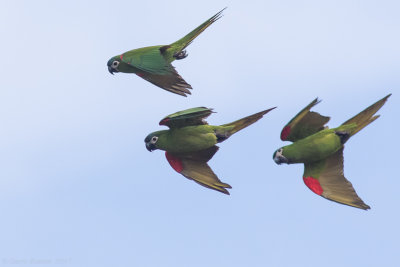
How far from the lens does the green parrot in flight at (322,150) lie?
19.8 metres

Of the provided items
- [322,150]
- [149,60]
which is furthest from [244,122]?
[149,60]

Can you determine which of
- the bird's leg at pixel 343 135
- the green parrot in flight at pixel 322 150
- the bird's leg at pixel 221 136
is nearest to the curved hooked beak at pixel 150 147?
the bird's leg at pixel 221 136

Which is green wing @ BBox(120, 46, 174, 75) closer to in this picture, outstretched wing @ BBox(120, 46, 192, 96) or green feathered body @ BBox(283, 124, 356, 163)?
outstretched wing @ BBox(120, 46, 192, 96)

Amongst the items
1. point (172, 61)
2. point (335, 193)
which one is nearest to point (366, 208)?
point (335, 193)

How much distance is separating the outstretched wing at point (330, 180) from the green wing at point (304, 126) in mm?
669

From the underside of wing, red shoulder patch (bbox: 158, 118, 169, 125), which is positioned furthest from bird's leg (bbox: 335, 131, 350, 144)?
red shoulder patch (bbox: 158, 118, 169, 125)

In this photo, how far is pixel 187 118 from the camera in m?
20.0

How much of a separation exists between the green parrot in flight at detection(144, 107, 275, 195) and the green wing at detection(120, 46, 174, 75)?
1.46m

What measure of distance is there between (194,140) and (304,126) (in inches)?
91.2

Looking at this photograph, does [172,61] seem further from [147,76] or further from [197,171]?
[197,171]

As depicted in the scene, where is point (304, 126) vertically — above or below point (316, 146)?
above

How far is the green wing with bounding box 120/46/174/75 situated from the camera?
2109 cm

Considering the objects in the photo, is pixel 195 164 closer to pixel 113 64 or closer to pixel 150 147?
pixel 150 147

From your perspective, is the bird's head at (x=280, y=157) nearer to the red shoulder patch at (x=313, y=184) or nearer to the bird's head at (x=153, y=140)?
the red shoulder patch at (x=313, y=184)
